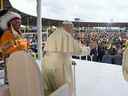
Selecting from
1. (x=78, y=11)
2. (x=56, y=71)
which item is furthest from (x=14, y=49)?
(x=78, y=11)

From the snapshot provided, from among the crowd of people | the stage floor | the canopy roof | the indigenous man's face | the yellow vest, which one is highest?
the canopy roof

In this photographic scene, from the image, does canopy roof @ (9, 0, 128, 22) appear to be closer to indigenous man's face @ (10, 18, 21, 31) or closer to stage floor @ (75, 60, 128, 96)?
stage floor @ (75, 60, 128, 96)

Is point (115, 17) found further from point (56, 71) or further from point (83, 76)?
point (56, 71)

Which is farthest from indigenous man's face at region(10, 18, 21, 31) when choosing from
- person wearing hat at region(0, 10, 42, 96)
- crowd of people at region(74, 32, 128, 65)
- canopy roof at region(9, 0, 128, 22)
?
crowd of people at region(74, 32, 128, 65)

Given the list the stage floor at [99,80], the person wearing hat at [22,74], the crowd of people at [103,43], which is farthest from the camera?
the crowd of people at [103,43]

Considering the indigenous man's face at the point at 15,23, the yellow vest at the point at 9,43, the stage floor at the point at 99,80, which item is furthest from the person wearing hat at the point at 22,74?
the stage floor at the point at 99,80

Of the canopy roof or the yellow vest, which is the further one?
the canopy roof

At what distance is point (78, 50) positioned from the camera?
1532mm

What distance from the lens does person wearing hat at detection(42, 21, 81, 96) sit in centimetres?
151

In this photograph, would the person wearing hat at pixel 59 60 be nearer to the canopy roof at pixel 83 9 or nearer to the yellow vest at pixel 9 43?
the yellow vest at pixel 9 43

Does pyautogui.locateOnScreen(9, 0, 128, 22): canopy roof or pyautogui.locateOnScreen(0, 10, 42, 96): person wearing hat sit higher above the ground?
pyautogui.locateOnScreen(9, 0, 128, 22): canopy roof

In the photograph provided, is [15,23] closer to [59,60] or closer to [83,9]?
[59,60]

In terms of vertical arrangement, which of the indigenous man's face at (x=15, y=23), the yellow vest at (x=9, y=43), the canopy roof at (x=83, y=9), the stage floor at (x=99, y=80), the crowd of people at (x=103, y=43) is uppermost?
the canopy roof at (x=83, y=9)

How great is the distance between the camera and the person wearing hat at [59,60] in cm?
151
